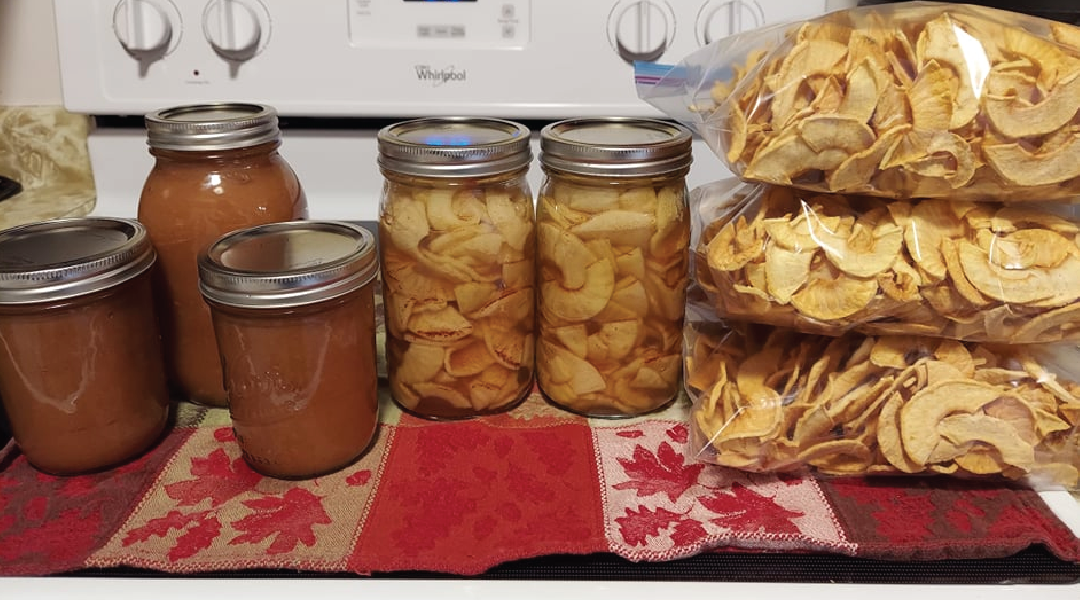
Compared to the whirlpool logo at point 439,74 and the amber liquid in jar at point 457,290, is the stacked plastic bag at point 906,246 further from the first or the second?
the whirlpool logo at point 439,74

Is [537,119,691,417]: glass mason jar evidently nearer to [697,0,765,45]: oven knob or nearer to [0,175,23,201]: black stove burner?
[697,0,765,45]: oven knob

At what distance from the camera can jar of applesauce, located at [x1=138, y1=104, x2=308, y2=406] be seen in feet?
2.36

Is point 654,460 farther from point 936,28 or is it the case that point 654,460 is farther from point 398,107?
point 398,107

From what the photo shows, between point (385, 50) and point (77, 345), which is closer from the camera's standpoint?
point (77, 345)

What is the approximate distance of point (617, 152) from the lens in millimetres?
669

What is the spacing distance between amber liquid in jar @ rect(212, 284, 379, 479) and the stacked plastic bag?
0.27 m

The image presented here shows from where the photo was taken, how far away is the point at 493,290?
0.72 metres

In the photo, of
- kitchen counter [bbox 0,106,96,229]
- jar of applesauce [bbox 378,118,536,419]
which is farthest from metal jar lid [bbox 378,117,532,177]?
kitchen counter [bbox 0,106,96,229]

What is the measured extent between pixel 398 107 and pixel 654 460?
0.49 meters

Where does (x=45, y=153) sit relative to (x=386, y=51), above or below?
below

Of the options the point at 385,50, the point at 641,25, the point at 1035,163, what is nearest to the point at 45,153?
the point at 385,50

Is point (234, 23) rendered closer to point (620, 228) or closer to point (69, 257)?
point (69, 257)

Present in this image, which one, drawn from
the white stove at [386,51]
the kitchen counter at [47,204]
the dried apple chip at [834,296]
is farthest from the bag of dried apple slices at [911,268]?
the kitchen counter at [47,204]

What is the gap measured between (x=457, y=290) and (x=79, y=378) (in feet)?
0.95
